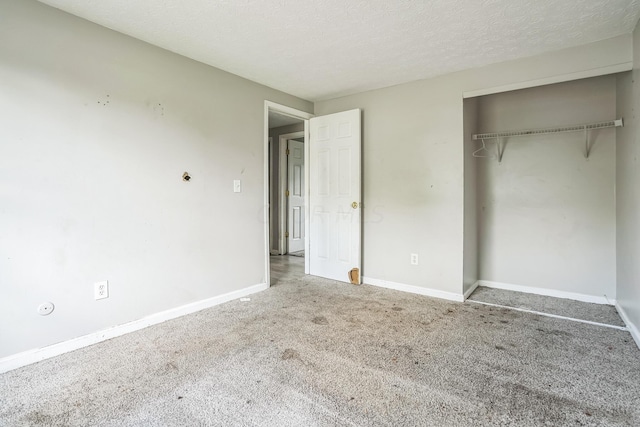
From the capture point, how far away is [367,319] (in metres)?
2.71

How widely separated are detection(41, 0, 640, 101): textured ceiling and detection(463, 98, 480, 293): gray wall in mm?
574

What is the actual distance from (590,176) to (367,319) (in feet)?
8.43

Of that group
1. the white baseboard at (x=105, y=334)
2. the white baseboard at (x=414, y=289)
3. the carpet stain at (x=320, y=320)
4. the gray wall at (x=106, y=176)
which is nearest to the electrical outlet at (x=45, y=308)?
the gray wall at (x=106, y=176)

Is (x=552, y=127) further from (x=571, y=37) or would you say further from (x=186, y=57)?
(x=186, y=57)

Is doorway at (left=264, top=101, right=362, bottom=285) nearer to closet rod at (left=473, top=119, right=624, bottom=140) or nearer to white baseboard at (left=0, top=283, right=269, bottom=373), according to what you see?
white baseboard at (left=0, top=283, right=269, bottom=373)

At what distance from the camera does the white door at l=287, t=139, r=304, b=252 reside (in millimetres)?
5605

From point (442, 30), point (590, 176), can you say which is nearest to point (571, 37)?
point (442, 30)

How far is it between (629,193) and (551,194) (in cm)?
88

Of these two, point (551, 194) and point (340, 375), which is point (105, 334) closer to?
point (340, 375)

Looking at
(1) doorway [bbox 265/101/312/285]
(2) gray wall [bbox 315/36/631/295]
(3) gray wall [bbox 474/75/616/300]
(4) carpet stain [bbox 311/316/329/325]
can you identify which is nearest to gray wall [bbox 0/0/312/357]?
(4) carpet stain [bbox 311/316/329/325]

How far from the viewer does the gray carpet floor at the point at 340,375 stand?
5.02ft

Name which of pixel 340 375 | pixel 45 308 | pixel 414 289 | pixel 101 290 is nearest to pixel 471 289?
pixel 414 289

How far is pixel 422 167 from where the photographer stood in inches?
134

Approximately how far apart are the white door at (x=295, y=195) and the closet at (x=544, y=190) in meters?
2.99
